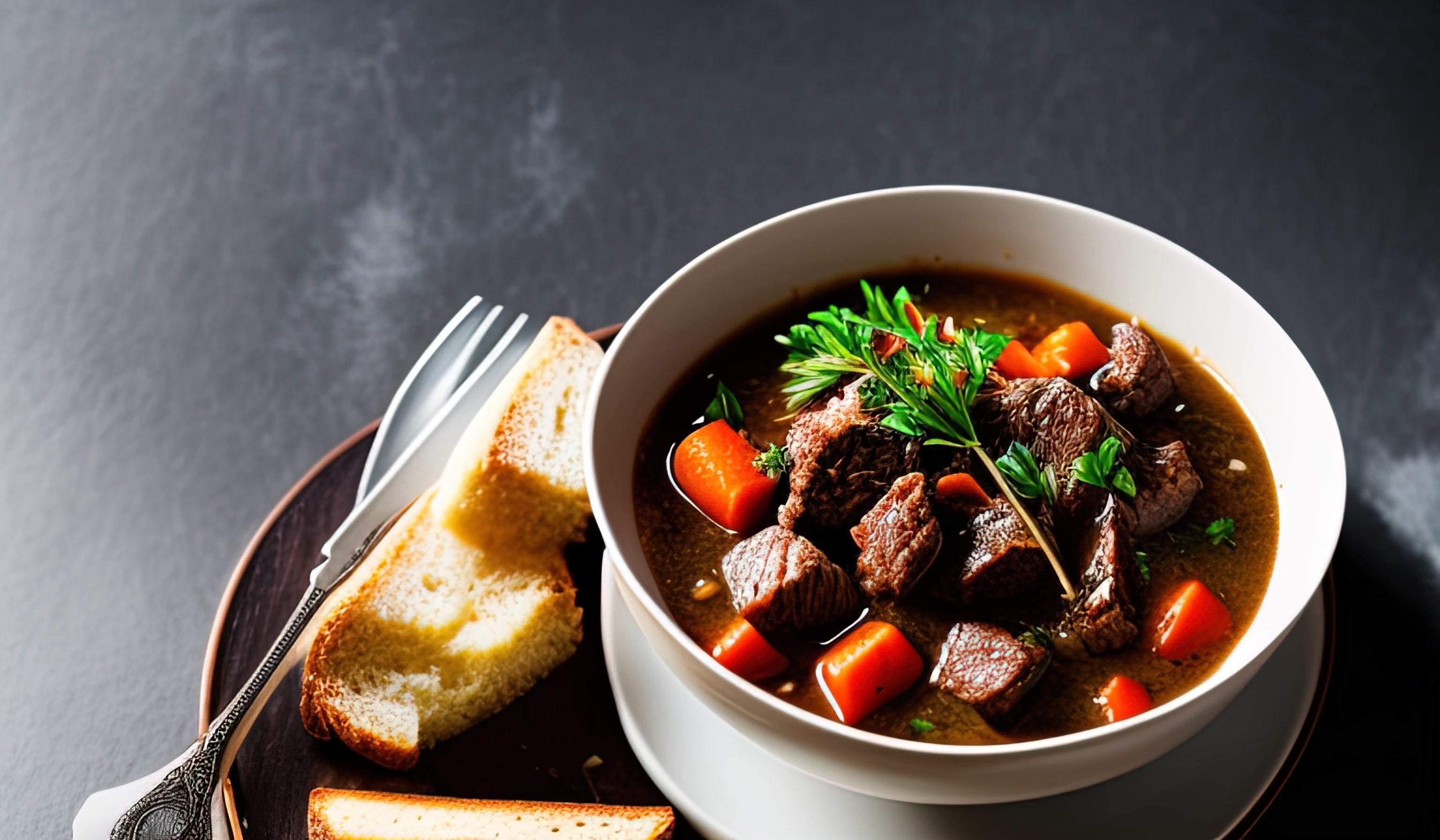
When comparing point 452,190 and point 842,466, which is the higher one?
point 842,466

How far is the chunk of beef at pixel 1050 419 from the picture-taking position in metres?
2.36

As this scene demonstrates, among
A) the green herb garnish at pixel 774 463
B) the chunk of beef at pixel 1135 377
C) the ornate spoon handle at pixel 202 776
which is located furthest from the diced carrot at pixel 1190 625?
the ornate spoon handle at pixel 202 776

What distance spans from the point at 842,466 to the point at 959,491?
0.81 feet

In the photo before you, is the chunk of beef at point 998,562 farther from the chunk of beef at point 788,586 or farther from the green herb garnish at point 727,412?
the green herb garnish at point 727,412

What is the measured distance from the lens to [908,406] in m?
2.34

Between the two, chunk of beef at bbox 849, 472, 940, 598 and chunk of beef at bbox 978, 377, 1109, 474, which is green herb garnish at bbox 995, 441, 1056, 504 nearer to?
chunk of beef at bbox 978, 377, 1109, 474

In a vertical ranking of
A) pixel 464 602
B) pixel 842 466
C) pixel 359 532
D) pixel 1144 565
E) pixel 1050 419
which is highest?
pixel 1050 419

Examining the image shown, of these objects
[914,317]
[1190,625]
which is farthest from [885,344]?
[1190,625]

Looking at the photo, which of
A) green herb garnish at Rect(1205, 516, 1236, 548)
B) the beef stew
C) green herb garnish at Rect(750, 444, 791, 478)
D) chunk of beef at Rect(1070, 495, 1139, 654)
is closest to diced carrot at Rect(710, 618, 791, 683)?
the beef stew

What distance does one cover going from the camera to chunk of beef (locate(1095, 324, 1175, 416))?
253 cm

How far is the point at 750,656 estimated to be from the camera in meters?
2.26

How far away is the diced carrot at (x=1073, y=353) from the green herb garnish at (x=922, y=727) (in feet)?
2.92

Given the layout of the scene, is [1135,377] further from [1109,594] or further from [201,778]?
[201,778]

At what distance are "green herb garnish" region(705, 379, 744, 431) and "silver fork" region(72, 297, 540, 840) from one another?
0.60 m
